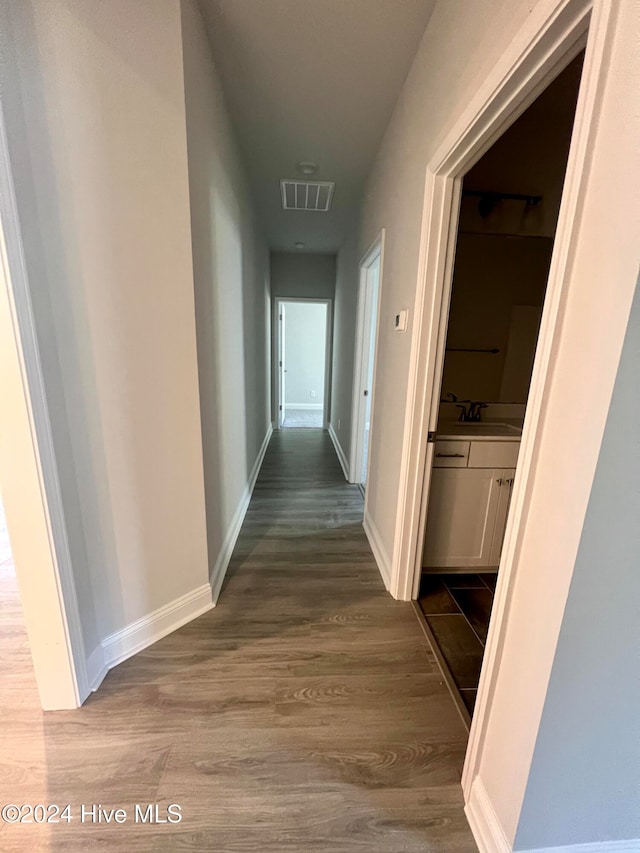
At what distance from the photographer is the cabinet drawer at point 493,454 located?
76.4 inches

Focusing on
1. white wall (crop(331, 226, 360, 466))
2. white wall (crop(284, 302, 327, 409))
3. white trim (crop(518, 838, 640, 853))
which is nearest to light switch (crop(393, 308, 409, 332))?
white wall (crop(331, 226, 360, 466))

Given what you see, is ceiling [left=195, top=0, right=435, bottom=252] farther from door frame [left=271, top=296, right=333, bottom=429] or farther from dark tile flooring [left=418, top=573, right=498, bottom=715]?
dark tile flooring [left=418, top=573, right=498, bottom=715]

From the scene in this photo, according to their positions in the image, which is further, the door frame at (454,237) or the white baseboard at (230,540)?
the white baseboard at (230,540)

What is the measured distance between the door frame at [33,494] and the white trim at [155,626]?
143 millimetres

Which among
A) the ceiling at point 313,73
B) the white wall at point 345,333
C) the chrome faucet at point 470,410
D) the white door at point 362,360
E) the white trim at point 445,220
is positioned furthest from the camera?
the white wall at point 345,333

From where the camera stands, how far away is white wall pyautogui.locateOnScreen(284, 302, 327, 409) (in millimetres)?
7422

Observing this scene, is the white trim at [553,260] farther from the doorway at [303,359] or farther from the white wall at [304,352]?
the white wall at [304,352]

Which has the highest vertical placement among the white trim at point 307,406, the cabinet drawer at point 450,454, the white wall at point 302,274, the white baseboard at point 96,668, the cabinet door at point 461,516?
the white wall at point 302,274

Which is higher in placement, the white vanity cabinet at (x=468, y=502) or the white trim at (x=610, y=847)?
the white vanity cabinet at (x=468, y=502)

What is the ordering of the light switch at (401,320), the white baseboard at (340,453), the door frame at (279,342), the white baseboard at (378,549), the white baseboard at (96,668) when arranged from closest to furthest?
the white baseboard at (96,668) → the light switch at (401,320) → the white baseboard at (378,549) → the white baseboard at (340,453) → the door frame at (279,342)

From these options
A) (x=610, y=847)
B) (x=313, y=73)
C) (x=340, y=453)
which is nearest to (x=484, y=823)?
(x=610, y=847)

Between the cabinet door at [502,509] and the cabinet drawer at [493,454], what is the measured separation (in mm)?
59

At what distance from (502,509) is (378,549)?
2.59 feet

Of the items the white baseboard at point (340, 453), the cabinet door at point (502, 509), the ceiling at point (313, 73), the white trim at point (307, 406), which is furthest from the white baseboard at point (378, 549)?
the white trim at point (307, 406)
